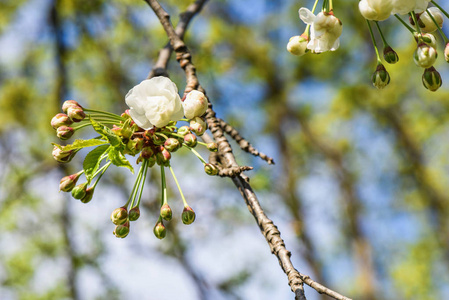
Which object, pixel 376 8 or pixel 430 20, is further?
pixel 430 20

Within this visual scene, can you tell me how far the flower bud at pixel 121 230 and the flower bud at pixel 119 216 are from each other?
0.01m

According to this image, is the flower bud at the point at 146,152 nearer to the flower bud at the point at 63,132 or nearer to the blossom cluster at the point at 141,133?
the blossom cluster at the point at 141,133

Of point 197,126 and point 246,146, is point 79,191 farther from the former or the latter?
point 246,146

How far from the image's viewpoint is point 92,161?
87 cm

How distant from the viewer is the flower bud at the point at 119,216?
2.99 ft

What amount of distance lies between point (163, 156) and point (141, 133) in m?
0.07

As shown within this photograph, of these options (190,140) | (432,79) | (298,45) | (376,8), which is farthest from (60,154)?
(432,79)

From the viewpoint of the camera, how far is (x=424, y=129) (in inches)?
326

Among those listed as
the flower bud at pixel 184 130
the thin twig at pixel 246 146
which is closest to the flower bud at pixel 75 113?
the flower bud at pixel 184 130

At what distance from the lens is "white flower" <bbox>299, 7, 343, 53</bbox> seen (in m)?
0.88

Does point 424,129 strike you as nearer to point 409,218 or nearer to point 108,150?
point 409,218

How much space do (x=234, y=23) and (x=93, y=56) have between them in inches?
126

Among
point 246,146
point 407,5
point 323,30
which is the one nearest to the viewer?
point 407,5

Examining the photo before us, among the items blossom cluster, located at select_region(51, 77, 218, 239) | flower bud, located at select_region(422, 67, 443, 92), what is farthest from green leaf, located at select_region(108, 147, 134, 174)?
Answer: flower bud, located at select_region(422, 67, 443, 92)
